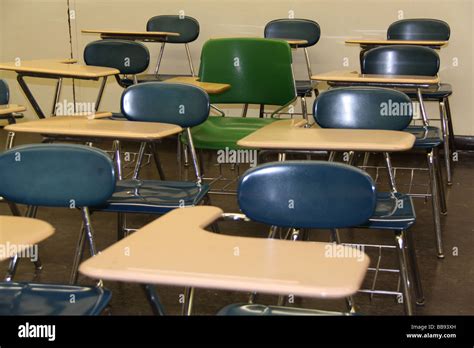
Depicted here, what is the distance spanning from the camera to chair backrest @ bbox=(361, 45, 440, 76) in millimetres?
5352

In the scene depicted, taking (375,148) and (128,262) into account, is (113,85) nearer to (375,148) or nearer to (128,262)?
(375,148)

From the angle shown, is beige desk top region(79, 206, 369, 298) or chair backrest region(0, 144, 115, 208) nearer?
beige desk top region(79, 206, 369, 298)

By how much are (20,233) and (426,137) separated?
9.18ft

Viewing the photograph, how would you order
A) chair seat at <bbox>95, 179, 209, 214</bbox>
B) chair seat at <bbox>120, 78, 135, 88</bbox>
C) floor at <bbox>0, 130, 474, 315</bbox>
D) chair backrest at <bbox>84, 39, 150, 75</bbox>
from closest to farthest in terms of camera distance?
chair seat at <bbox>95, 179, 209, 214</bbox> → floor at <bbox>0, 130, 474, 315</bbox> → chair backrest at <bbox>84, 39, 150, 75</bbox> → chair seat at <bbox>120, 78, 135, 88</bbox>

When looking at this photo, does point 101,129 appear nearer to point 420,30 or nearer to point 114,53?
point 114,53

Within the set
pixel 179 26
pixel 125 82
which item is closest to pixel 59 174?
pixel 125 82

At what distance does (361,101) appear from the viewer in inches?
150

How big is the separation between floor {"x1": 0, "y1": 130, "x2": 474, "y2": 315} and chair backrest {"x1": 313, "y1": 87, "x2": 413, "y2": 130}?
0.61m

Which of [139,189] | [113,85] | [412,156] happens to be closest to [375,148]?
[139,189]

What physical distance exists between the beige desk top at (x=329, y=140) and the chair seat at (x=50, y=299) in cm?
108

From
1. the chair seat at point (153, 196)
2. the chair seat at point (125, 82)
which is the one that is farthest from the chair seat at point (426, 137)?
the chair seat at point (125, 82)

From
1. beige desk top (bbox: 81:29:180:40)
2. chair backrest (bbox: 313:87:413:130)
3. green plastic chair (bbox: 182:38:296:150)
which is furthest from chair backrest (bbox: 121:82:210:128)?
beige desk top (bbox: 81:29:180:40)

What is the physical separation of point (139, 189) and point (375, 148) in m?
1.16

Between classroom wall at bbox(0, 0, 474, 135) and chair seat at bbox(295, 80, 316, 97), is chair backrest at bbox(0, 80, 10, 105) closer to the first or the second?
chair seat at bbox(295, 80, 316, 97)
